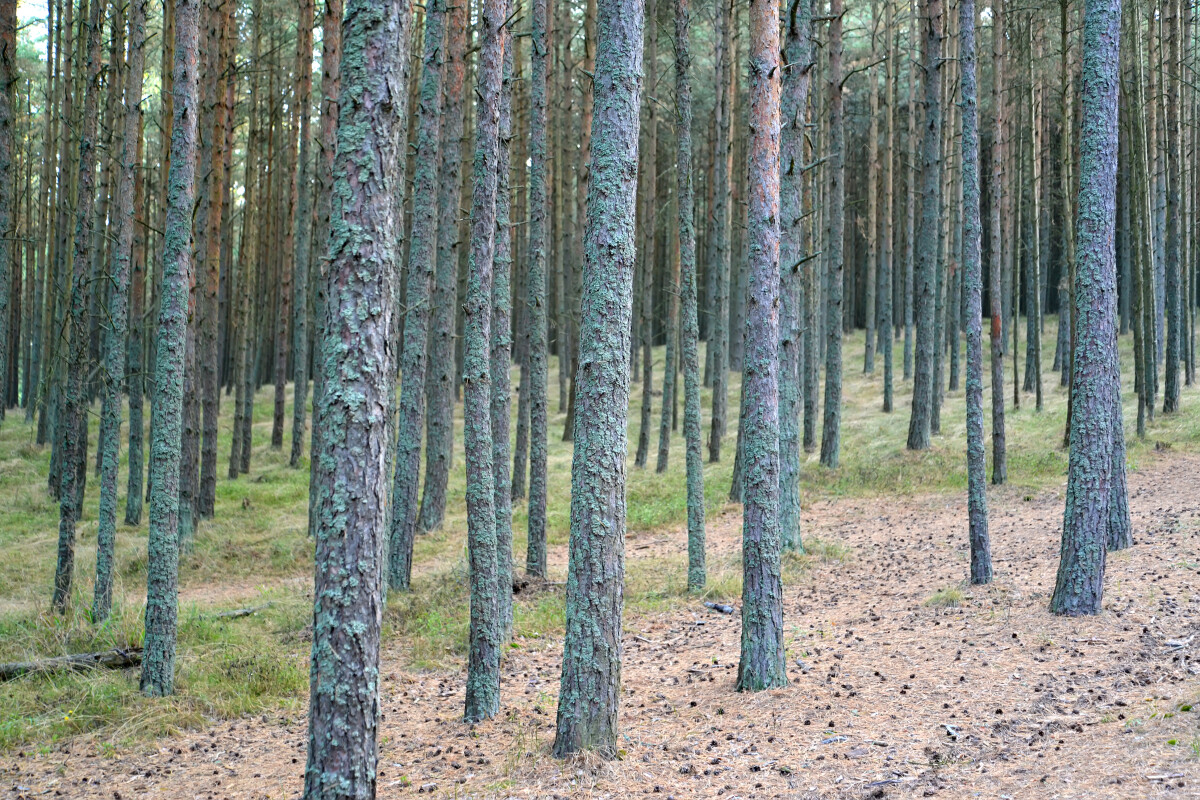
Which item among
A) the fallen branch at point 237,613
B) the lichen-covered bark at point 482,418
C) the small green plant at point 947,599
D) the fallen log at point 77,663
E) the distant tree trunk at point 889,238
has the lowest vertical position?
the fallen branch at point 237,613

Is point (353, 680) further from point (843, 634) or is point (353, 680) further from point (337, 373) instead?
point (843, 634)

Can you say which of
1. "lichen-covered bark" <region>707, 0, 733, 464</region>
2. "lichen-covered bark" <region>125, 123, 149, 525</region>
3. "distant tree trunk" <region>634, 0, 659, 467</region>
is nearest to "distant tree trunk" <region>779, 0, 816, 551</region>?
"lichen-covered bark" <region>707, 0, 733, 464</region>

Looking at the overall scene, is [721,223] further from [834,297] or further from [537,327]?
[537,327]

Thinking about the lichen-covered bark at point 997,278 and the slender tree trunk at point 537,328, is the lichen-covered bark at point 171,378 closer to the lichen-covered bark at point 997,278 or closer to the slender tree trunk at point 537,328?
the slender tree trunk at point 537,328

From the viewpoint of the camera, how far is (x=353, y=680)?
4.36m

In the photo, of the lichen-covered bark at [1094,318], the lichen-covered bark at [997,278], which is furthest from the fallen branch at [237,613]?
the lichen-covered bark at [997,278]

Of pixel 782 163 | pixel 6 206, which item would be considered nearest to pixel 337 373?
pixel 782 163

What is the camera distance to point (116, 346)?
9.32m

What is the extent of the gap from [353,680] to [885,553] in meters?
9.80

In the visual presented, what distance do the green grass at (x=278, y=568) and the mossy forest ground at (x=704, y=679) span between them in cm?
4

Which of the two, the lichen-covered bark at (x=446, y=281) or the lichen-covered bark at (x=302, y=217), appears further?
the lichen-covered bark at (x=302, y=217)

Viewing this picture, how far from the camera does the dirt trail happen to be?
545cm

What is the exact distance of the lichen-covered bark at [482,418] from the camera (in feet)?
22.7

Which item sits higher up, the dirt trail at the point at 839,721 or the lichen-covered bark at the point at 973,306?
the lichen-covered bark at the point at 973,306
